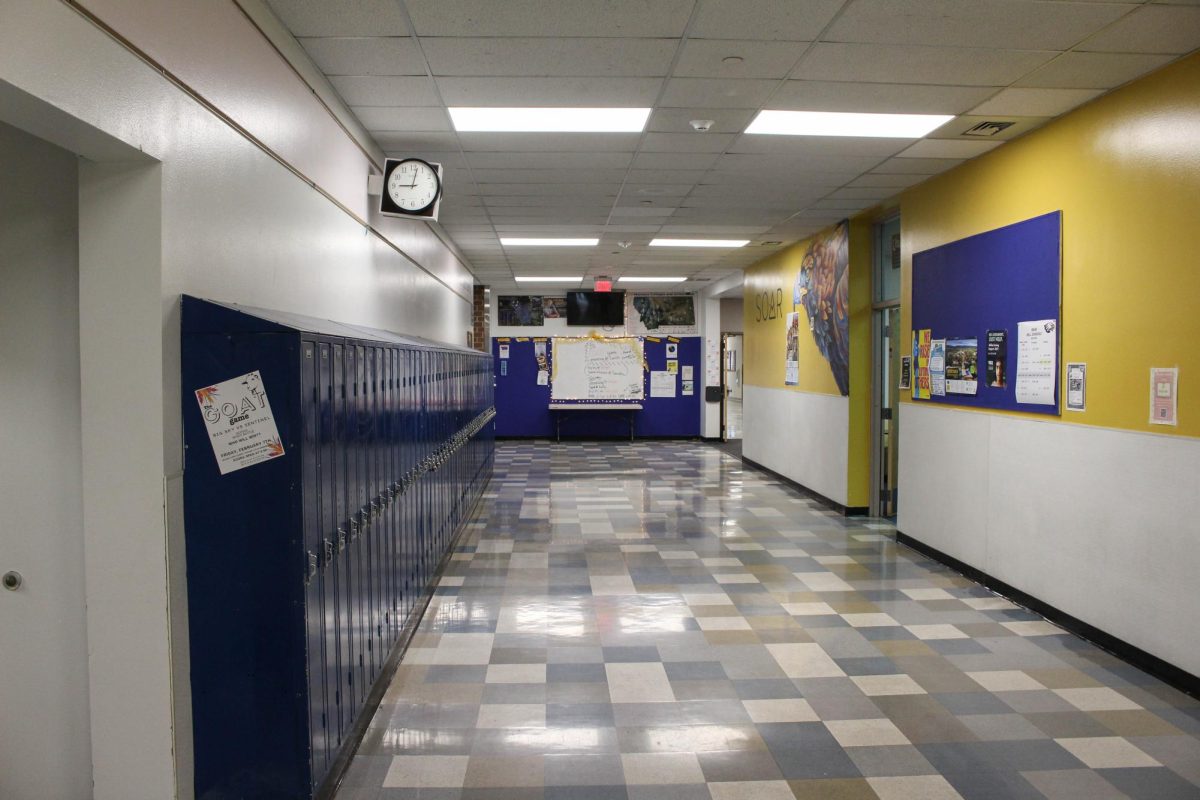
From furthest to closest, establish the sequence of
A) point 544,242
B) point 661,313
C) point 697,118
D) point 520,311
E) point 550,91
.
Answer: point 661,313
point 520,311
point 544,242
point 697,118
point 550,91

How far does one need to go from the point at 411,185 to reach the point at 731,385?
66.9 ft

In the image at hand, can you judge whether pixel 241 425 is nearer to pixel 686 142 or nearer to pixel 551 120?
pixel 551 120

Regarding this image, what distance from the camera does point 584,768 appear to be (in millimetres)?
2979

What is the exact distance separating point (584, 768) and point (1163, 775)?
214cm

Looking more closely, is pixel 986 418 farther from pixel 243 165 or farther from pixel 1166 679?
pixel 243 165

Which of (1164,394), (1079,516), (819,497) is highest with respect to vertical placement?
(1164,394)

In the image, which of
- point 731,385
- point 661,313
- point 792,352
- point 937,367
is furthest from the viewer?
point 731,385

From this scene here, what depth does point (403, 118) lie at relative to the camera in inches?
186

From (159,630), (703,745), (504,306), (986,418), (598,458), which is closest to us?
(159,630)

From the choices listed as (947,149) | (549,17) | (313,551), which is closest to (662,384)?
(947,149)

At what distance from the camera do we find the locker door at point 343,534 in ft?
9.48

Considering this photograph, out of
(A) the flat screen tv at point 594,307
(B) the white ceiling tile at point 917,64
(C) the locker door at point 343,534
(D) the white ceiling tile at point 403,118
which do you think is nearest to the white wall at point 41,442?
(C) the locker door at point 343,534

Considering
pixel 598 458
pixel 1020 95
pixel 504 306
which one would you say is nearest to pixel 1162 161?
pixel 1020 95

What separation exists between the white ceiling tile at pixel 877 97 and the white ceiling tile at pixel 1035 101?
0.10m
